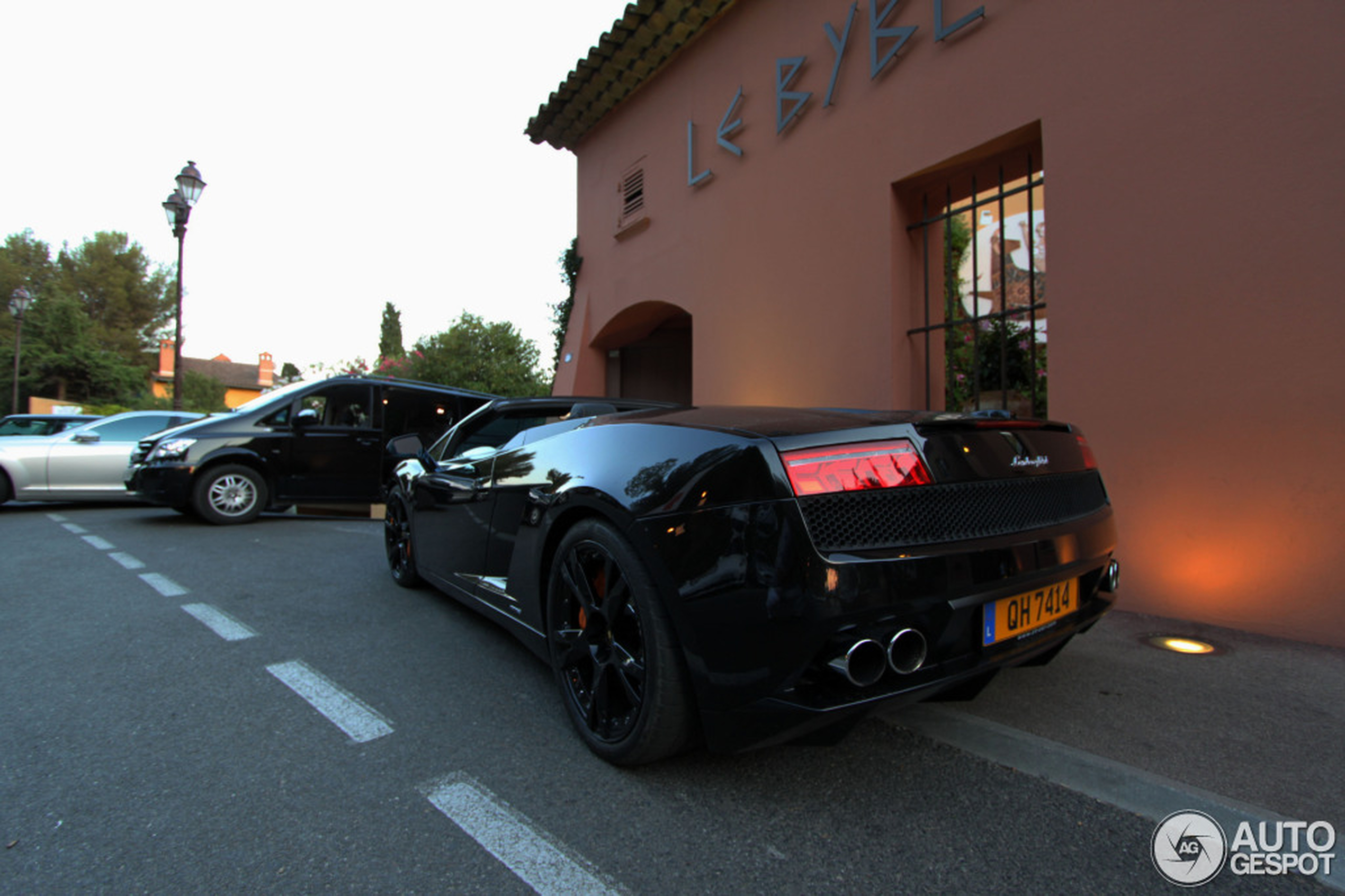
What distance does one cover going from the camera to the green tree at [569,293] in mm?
10250

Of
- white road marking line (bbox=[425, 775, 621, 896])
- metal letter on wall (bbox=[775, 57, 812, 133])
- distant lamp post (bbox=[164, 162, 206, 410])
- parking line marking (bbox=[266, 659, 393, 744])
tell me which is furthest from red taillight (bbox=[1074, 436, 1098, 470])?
distant lamp post (bbox=[164, 162, 206, 410])

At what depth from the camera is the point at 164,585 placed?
4355 mm

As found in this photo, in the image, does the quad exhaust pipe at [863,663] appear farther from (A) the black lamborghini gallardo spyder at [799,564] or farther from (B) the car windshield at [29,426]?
(B) the car windshield at [29,426]

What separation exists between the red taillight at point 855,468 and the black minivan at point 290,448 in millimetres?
6741

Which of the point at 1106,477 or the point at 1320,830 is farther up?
the point at 1106,477

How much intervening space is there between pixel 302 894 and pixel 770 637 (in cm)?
117

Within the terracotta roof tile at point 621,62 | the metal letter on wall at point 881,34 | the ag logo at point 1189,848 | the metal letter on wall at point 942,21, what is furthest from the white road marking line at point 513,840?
the terracotta roof tile at point 621,62

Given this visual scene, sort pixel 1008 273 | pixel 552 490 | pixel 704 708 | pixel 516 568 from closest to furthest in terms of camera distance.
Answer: pixel 704 708 < pixel 552 490 < pixel 516 568 < pixel 1008 273

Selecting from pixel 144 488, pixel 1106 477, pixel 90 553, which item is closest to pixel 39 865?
pixel 1106 477

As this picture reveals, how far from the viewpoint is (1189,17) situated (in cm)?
349

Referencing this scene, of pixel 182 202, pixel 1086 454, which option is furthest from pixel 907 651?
pixel 182 202

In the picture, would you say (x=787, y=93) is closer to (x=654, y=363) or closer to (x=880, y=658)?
(x=654, y=363)

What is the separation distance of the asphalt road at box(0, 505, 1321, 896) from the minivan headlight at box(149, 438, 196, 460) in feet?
14.3

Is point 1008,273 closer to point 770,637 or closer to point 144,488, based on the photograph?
point 770,637
